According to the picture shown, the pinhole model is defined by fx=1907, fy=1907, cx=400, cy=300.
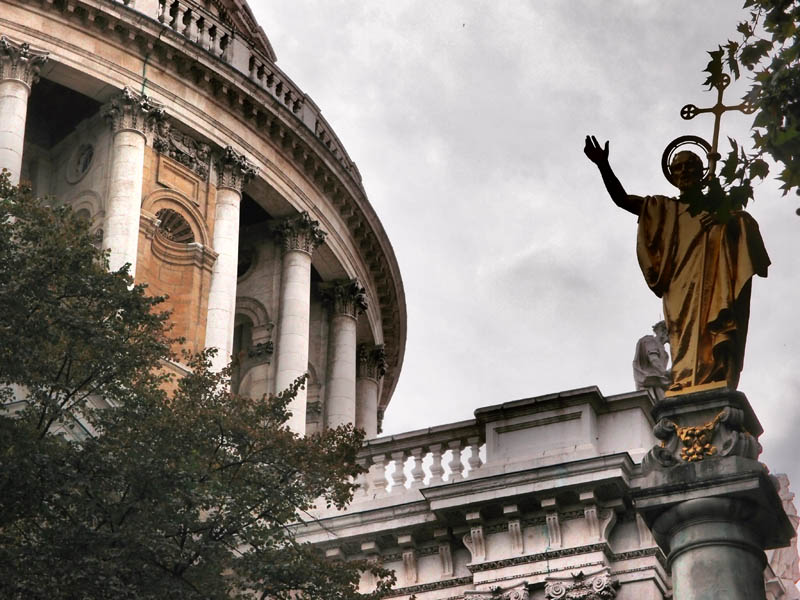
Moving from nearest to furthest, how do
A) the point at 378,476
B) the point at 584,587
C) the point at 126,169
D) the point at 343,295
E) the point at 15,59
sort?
the point at 584,587, the point at 378,476, the point at 15,59, the point at 126,169, the point at 343,295

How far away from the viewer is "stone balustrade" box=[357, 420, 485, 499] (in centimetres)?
2598

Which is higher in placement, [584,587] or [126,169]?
[126,169]

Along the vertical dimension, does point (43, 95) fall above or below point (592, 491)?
above

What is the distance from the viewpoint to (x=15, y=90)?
37.0 m

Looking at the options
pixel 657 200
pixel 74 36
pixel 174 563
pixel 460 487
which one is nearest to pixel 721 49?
pixel 657 200

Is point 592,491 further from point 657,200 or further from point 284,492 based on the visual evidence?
point 657,200

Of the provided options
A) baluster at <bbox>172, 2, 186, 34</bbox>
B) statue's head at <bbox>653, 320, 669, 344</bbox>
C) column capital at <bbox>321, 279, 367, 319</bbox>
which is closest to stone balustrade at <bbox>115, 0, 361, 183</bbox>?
baluster at <bbox>172, 2, 186, 34</bbox>

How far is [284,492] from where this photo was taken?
73.6ft

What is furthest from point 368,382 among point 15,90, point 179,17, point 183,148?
point 15,90

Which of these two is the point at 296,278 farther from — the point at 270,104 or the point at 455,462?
the point at 455,462

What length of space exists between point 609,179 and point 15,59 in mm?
23022

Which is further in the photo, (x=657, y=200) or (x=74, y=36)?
(x=74, y=36)

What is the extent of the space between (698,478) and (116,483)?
8409mm

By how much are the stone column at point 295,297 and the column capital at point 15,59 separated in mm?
7772
